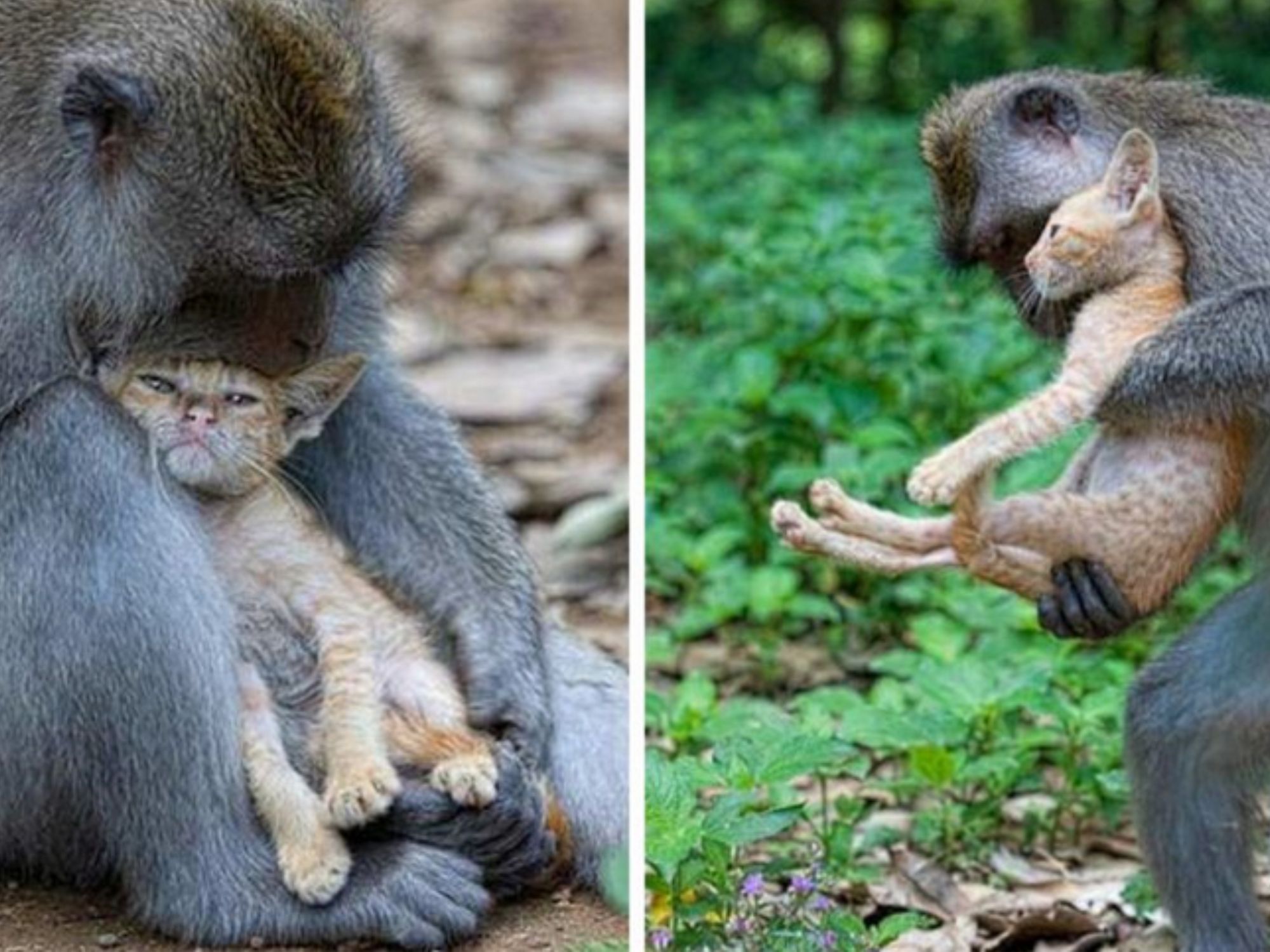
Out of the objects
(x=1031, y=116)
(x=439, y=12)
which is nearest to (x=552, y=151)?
(x=439, y=12)

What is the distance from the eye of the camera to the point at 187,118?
212 inches

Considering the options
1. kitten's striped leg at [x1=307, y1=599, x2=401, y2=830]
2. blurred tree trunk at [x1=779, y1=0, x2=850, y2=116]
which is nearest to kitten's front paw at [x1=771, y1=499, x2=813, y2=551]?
kitten's striped leg at [x1=307, y1=599, x2=401, y2=830]

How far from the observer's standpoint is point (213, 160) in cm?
539

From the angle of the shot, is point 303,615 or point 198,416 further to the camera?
point 303,615

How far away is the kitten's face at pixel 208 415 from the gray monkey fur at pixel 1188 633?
1540 mm

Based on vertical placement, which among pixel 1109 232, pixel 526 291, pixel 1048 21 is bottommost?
pixel 526 291

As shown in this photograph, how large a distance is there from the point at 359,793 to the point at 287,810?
0.14 m

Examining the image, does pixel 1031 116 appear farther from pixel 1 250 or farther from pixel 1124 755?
pixel 1 250

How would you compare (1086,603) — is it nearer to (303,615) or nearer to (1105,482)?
(1105,482)

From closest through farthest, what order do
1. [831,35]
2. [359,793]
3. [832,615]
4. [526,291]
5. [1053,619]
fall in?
[359,793] < [1053,619] < [832,615] < [526,291] < [831,35]

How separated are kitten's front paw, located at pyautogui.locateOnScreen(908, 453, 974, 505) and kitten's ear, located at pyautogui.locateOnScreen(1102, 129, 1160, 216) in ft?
2.04

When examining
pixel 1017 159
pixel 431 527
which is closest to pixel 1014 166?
pixel 1017 159

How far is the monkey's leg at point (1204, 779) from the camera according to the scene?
6.17m

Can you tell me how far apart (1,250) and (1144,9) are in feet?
45.4
